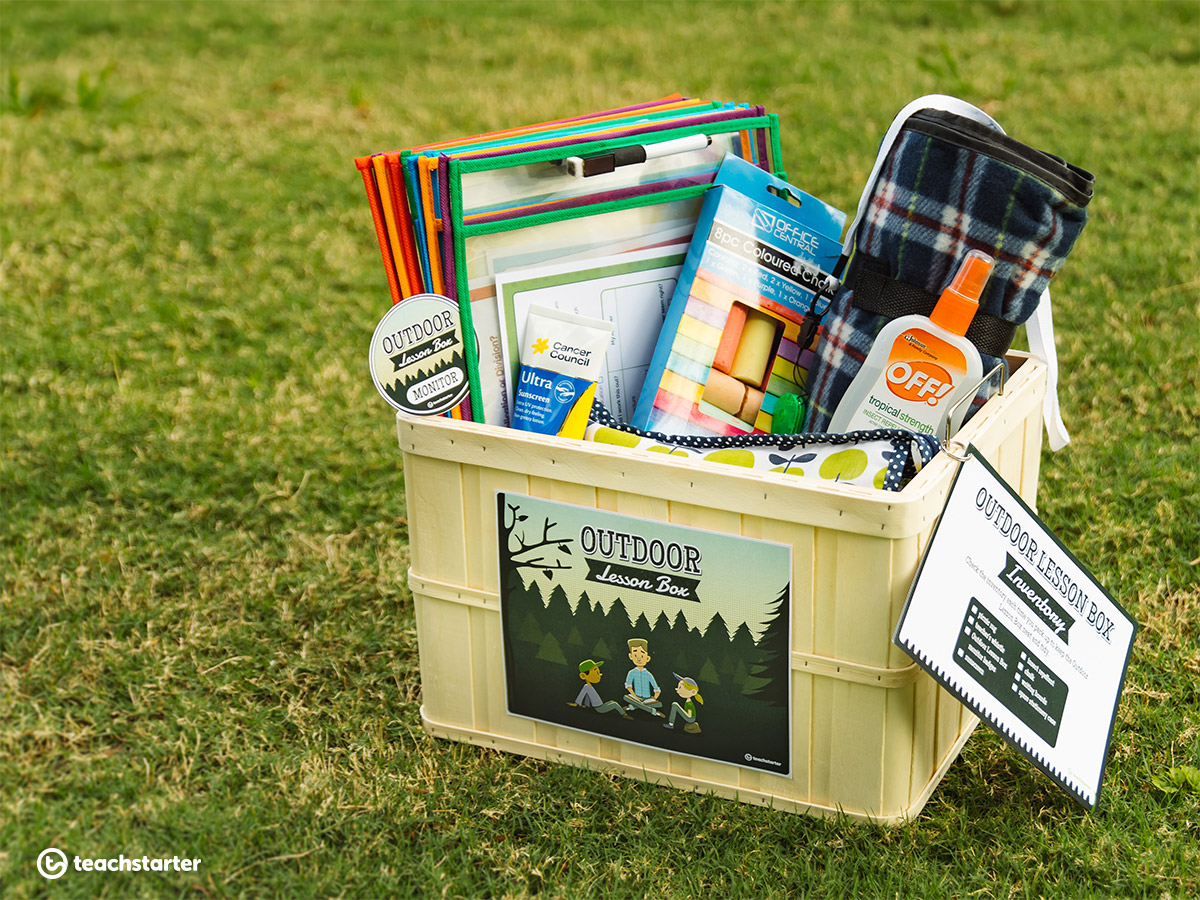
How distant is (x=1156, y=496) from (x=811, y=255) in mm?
1029

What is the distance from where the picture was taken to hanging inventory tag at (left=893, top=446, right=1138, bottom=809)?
5.00 ft

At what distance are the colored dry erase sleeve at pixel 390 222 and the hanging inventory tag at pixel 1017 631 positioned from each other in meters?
0.83

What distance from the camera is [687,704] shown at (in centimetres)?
171

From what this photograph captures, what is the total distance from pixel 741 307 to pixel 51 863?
1.30 meters

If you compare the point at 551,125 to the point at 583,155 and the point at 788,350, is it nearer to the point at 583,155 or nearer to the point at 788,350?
the point at 583,155

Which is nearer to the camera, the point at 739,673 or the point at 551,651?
the point at 739,673

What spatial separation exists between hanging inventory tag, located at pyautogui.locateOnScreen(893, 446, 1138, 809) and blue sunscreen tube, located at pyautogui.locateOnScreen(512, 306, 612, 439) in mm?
553

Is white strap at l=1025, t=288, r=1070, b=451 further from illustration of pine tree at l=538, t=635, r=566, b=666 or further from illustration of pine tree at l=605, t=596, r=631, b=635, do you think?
illustration of pine tree at l=538, t=635, r=566, b=666

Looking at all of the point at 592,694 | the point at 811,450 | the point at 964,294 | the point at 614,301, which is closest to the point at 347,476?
the point at 614,301

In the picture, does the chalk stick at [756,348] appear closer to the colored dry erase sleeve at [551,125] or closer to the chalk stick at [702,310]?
the chalk stick at [702,310]

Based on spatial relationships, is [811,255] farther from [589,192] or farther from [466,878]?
[466,878]

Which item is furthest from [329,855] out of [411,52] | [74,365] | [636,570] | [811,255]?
[411,52]

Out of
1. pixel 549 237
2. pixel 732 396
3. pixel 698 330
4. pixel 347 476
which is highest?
pixel 549 237

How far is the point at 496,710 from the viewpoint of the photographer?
188 cm
